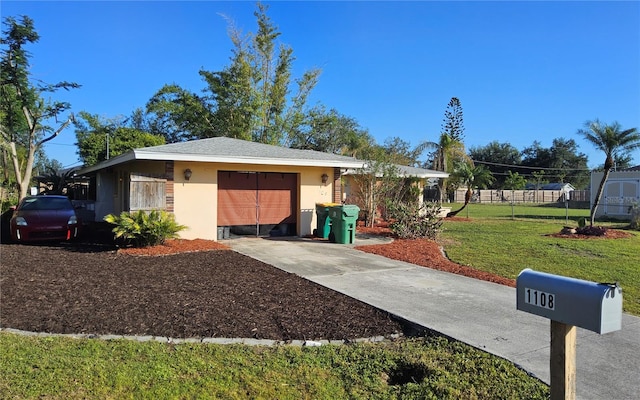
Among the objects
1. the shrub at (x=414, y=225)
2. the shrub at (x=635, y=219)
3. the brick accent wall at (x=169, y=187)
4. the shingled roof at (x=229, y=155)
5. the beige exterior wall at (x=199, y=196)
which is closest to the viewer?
the shingled roof at (x=229, y=155)

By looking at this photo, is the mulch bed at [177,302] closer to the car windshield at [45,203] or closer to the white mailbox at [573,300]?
the white mailbox at [573,300]

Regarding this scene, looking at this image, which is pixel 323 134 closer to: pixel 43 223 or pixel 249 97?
pixel 249 97

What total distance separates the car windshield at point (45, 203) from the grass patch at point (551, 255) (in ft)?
37.4

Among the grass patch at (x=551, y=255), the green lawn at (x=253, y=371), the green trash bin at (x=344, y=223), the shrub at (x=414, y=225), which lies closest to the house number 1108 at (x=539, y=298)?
the green lawn at (x=253, y=371)

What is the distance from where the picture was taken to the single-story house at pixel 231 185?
11.4 metres

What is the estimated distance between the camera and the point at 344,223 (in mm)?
12141

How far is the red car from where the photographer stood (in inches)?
447

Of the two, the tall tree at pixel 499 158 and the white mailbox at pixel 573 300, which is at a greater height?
the tall tree at pixel 499 158

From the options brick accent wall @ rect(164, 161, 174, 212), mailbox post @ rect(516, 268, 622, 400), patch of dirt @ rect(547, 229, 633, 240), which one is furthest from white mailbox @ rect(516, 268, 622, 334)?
patch of dirt @ rect(547, 229, 633, 240)

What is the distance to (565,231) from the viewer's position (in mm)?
15492

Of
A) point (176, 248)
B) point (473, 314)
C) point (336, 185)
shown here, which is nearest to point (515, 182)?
point (336, 185)

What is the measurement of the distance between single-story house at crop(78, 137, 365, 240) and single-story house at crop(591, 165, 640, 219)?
20.3 m

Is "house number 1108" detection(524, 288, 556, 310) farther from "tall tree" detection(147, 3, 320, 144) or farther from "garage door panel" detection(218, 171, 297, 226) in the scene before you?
"tall tree" detection(147, 3, 320, 144)

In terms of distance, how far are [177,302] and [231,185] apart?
7.27 m
